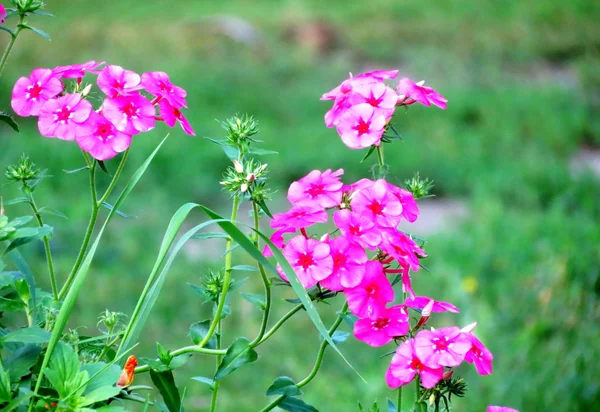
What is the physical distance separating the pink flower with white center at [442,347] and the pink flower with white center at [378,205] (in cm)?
12

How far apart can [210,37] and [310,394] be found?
4.80m

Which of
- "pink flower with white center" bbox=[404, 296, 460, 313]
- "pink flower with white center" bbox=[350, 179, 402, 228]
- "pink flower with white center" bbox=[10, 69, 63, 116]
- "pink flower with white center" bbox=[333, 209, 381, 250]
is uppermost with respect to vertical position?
"pink flower with white center" bbox=[10, 69, 63, 116]

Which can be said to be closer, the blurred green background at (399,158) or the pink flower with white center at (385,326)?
the pink flower with white center at (385,326)

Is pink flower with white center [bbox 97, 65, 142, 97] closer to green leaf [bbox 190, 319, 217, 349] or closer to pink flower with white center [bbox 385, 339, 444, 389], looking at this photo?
green leaf [bbox 190, 319, 217, 349]

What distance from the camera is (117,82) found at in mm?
893

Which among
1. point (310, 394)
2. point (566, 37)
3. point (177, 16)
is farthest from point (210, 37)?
point (310, 394)

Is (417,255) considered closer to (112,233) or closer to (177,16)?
(112,233)

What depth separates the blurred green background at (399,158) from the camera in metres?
2.41

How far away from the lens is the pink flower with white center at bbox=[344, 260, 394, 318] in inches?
31.6

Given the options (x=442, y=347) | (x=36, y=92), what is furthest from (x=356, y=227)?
(x=36, y=92)

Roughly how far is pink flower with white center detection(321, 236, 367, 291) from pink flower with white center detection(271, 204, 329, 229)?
4cm

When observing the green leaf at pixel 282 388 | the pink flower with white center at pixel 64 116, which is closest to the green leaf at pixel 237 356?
the green leaf at pixel 282 388

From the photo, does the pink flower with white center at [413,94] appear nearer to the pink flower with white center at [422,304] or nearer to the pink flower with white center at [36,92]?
the pink flower with white center at [422,304]

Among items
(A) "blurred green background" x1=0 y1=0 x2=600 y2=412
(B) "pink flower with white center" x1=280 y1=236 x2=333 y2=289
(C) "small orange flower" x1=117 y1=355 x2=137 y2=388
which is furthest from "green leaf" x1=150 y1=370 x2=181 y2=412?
(A) "blurred green background" x1=0 y1=0 x2=600 y2=412
